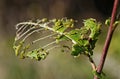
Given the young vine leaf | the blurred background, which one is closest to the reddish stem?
the young vine leaf

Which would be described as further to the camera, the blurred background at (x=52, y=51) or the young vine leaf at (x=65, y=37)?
the blurred background at (x=52, y=51)

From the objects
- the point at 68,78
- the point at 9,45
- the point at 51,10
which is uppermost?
the point at 51,10

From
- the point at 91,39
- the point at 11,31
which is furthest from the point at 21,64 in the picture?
the point at 91,39

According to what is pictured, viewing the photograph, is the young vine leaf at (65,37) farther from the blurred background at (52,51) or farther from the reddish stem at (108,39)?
the blurred background at (52,51)

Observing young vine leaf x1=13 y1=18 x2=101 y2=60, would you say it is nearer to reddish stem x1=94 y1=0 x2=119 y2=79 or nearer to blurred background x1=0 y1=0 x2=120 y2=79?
reddish stem x1=94 y1=0 x2=119 y2=79

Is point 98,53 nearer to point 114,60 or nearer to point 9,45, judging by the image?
point 114,60

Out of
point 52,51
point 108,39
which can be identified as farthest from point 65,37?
point 52,51

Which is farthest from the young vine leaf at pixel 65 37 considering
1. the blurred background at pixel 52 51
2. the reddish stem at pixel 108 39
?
the blurred background at pixel 52 51

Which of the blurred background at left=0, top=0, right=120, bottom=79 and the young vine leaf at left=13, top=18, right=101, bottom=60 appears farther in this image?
the blurred background at left=0, top=0, right=120, bottom=79
